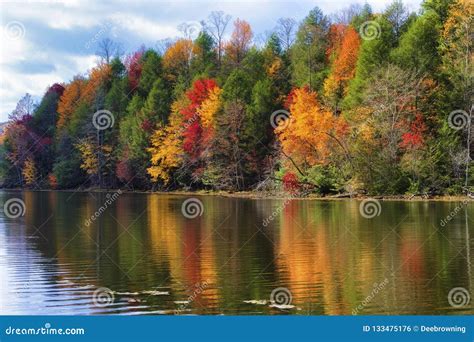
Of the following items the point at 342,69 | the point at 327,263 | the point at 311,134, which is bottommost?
the point at 327,263

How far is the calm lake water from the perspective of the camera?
18.2 m

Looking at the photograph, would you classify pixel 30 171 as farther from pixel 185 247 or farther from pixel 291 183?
pixel 185 247

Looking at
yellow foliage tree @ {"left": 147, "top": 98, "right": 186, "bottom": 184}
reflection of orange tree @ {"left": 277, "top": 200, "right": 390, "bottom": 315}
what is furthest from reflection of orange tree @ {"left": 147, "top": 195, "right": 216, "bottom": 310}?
yellow foliage tree @ {"left": 147, "top": 98, "right": 186, "bottom": 184}

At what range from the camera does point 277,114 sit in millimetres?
88938

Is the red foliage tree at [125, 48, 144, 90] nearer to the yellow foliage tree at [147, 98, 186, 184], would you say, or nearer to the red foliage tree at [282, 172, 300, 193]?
the yellow foliage tree at [147, 98, 186, 184]

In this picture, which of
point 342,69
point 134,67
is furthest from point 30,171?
point 342,69

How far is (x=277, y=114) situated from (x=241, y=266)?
65362mm

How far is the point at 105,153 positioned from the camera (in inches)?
4392

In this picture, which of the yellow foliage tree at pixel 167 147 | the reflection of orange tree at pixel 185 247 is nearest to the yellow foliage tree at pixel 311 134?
the yellow foliage tree at pixel 167 147

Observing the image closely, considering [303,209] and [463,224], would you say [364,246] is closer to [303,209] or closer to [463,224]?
[463,224]

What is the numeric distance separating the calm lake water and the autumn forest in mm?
Answer: 23794

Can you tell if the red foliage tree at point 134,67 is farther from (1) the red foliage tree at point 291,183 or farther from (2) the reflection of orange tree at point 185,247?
(2) the reflection of orange tree at point 185,247

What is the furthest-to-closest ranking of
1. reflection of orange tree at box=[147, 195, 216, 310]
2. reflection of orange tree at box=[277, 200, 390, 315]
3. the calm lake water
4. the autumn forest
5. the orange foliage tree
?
the orange foliage tree, the autumn forest, reflection of orange tree at box=[147, 195, 216, 310], reflection of orange tree at box=[277, 200, 390, 315], the calm lake water

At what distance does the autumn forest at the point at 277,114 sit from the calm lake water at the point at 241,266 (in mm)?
23794
